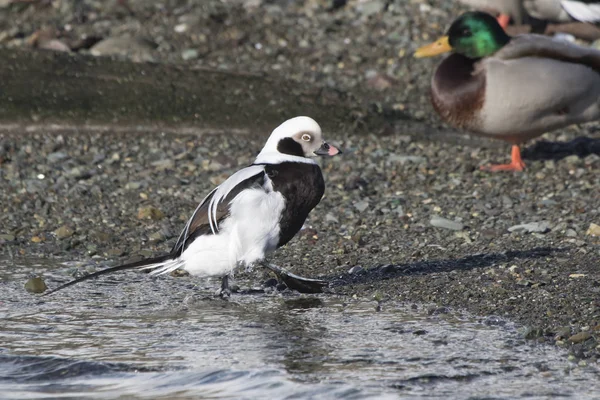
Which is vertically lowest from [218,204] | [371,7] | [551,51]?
[218,204]

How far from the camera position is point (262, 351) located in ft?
16.4

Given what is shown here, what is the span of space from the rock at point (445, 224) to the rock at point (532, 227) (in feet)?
1.11

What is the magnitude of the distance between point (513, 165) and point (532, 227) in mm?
1592

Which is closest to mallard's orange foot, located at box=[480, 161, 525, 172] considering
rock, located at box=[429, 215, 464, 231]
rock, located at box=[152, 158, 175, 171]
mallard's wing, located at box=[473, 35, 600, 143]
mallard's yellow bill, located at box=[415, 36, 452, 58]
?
mallard's wing, located at box=[473, 35, 600, 143]

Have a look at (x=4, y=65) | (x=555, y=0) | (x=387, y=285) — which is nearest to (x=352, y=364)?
(x=387, y=285)

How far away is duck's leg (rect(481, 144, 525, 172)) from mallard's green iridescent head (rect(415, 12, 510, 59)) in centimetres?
82

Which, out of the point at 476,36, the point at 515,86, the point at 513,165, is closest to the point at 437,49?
the point at 476,36

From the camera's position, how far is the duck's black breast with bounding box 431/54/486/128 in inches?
338

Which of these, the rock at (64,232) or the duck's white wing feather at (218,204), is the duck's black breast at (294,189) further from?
the rock at (64,232)

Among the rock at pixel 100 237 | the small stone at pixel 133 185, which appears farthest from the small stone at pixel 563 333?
the small stone at pixel 133 185

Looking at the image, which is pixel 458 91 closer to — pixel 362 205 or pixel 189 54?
pixel 362 205

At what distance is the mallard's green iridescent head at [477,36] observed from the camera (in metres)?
8.79

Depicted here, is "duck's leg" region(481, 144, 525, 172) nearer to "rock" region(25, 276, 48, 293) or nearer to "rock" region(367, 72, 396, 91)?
"rock" region(367, 72, 396, 91)

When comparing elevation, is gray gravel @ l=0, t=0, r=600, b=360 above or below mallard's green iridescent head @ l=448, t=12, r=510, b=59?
below
